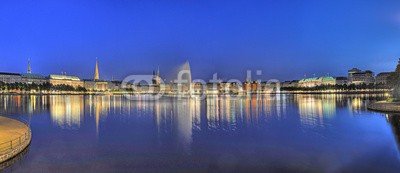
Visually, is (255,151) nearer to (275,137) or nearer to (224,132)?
(275,137)

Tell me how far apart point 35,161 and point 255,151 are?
1204 cm

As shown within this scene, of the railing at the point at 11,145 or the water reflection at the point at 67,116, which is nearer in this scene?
the railing at the point at 11,145

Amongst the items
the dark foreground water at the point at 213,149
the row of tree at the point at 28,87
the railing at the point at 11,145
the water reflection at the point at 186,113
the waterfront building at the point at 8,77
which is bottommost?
the dark foreground water at the point at 213,149

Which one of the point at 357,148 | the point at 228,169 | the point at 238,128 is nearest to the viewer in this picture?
the point at 228,169

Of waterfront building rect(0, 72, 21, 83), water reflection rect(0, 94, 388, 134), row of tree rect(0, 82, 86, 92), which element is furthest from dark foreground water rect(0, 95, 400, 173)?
waterfront building rect(0, 72, 21, 83)

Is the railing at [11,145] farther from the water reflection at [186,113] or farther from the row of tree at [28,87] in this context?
the row of tree at [28,87]

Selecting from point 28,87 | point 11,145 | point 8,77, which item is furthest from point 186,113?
point 8,77

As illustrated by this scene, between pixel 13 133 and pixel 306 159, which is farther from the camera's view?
pixel 13 133

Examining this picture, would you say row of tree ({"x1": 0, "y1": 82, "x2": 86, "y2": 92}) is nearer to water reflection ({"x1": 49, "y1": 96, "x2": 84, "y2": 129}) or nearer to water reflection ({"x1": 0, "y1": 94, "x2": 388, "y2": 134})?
water reflection ({"x1": 0, "y1": 94, "x2": 388, "y2": 134})

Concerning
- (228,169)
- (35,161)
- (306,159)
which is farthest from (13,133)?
(306,159)

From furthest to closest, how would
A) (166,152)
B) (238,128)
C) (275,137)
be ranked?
A: (238,128)
(275,137)
(166,152)

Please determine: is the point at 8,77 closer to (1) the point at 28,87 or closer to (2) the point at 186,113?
(1) the point at 28,87

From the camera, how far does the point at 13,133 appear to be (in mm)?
18359

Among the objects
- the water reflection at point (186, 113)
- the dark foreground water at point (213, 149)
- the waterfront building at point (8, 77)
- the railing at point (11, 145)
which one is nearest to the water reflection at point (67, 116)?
the water reflection at point (186, 113)
